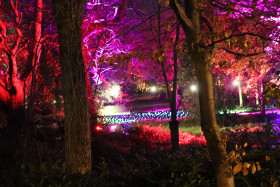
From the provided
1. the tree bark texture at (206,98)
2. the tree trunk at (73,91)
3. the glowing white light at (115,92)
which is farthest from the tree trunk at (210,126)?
the glowing white light at (115,92)

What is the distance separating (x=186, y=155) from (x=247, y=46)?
2.02m

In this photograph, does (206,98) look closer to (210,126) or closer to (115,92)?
(210,126)

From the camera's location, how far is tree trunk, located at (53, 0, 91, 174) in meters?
3.83

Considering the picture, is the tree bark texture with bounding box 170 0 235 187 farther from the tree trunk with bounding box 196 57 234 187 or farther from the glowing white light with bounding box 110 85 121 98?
the glowing white light with bounding box 110 85 121 98

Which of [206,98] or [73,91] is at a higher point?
[73,91]

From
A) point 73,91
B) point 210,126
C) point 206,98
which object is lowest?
point 210,126

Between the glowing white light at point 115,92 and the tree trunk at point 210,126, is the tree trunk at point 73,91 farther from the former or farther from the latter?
the glowing white light at point 115,92

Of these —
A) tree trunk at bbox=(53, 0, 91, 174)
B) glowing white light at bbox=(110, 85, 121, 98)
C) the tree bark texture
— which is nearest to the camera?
the tree bark texture

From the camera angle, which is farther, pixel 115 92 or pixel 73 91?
pixel 115 92

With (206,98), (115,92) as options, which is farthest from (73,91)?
(115,92)

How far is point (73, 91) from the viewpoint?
3.84 meters

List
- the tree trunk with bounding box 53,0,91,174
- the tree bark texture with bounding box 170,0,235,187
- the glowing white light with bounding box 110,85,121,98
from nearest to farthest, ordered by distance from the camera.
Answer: the tree bark texture with bounding box 170,0,235,187
the tree trunk with bounding box 53,0,91,174
the glowing white light with bounding box 110,85,121,98

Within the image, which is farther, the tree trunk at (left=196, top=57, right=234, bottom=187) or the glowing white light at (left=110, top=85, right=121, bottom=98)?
the glowing white light at (left=110, top=85, right=121, bottom=98)

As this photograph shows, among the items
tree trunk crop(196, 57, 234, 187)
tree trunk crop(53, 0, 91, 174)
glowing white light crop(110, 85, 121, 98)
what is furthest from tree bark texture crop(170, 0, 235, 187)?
glowing white light crop(110, 85, 121, 98)
